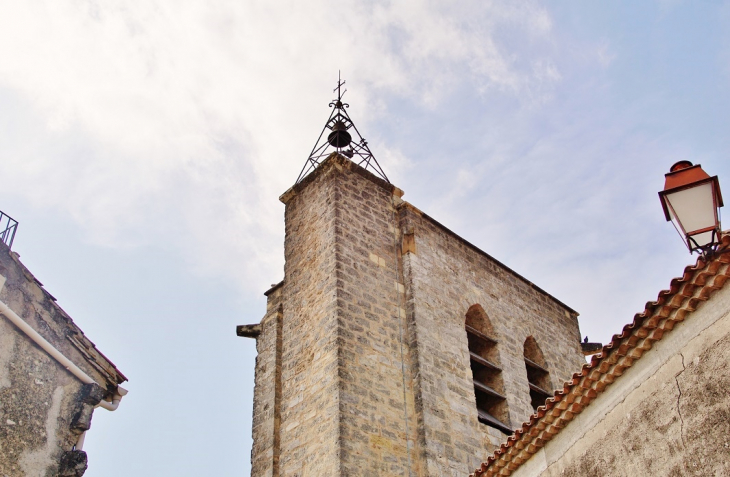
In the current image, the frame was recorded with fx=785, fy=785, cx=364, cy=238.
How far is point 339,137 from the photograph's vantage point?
44.1ft

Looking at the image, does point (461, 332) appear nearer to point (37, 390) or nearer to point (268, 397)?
point (268, 397)

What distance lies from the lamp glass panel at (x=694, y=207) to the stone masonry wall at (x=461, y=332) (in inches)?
206

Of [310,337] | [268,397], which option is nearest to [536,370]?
[310,337]

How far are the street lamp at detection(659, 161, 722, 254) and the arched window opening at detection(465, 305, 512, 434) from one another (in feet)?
20.9

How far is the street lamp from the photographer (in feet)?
13.3

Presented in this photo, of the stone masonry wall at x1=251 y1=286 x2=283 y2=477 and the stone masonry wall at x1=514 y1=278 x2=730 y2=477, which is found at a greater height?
the stone masonry wall at x1=251 y1=286 x2=283 y2=477

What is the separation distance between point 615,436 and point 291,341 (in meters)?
5.28

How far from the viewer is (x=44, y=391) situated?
315 inches

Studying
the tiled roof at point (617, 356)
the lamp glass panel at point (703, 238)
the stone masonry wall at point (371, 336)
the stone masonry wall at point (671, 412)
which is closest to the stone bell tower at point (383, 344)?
the stone masonry wall at point (371, 336)

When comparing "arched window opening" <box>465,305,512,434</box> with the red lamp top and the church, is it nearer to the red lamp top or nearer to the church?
the church

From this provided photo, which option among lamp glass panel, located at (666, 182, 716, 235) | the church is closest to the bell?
the church

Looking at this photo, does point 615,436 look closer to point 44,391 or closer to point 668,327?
point 668,327

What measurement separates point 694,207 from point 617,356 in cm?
170

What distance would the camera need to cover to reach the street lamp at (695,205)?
13.3 ft
